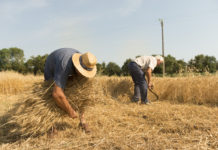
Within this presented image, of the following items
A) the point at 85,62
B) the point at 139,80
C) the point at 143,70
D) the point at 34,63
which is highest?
the point at 34,63

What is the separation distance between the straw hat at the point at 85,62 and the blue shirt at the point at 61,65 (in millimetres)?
87

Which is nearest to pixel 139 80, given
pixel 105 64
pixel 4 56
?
pixel 105 64

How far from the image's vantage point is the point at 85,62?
253cm

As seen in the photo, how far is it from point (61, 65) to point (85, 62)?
318 mm

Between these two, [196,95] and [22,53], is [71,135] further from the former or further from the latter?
[22,53]

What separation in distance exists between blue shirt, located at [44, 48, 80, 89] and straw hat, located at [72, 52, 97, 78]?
0.09 meters

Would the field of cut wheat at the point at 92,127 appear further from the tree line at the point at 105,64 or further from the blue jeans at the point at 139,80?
the tree line at the point at 105,64

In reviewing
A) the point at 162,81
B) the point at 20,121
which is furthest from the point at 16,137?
the point at 162,81

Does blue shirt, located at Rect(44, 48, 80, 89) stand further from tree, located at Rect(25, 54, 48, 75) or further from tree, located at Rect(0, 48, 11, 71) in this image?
tree, located at Rect(0, 48, 11, 71)

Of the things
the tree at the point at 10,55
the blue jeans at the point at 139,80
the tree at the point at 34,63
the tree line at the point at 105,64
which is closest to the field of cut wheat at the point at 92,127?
the blue jeans at the point at 139,80

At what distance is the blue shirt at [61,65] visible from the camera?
250 centimetres

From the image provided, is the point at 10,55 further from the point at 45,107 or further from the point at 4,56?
the point at 45,107

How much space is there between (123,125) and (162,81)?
128 inches

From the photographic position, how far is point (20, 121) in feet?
8.63
